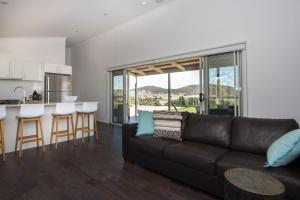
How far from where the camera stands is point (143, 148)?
2719mm

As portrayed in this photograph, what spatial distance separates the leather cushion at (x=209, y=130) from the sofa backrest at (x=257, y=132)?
A: 0.10m

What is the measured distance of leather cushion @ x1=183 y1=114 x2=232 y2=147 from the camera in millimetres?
2494

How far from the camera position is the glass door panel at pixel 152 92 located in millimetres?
9172

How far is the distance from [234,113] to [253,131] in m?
1.68

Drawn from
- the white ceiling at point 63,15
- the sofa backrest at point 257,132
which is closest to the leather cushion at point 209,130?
the sofa backrest at point 257,132

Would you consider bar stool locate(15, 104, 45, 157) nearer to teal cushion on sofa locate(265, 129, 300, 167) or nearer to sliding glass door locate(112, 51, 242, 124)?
sliding glass door locate(112, 51, 242, 124)

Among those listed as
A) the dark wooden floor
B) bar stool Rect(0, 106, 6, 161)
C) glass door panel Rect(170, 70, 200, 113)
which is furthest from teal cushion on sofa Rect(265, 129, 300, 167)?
glass door panel Rect(170, 70, 200, 113)

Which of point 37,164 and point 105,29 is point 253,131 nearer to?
point 37,164

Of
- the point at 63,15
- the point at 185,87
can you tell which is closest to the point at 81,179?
the point at 63,15

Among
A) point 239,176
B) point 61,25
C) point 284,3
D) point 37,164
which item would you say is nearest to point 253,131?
point 239,176

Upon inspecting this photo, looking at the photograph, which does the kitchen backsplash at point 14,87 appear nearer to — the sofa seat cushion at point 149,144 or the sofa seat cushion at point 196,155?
the sofa seat cushion at point 149,144

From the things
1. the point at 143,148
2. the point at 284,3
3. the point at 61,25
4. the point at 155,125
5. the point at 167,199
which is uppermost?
the point at 61,25

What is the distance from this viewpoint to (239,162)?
190 cm

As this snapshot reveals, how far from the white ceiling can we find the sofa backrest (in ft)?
12.8
